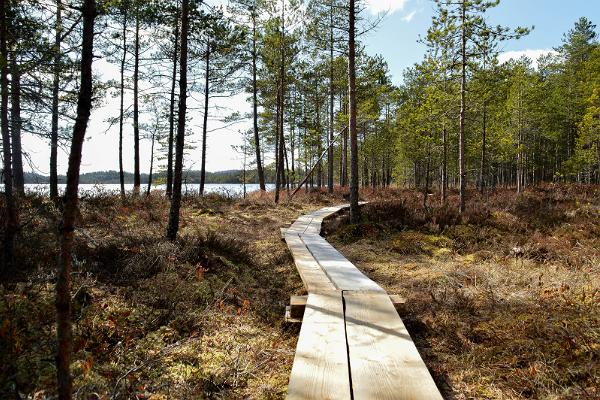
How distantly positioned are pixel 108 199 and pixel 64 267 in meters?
13.7

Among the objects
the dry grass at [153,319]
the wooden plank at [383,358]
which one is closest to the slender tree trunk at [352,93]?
the dry grass at [153,319]

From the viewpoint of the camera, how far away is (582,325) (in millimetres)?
3793

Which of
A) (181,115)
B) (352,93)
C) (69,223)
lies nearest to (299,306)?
(69,223)

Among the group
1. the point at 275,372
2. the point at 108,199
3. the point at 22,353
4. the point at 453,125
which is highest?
the point at 453,125

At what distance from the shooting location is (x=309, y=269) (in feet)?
21.3

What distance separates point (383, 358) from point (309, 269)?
3.39 meters

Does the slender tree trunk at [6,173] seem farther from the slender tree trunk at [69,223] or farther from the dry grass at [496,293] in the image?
the dry grass at [496,293]

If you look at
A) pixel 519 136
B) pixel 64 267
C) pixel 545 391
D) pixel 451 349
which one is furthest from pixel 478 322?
pixel 519 136

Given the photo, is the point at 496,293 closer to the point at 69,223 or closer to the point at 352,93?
the point at 69,223

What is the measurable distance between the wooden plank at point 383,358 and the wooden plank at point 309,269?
2.95ft

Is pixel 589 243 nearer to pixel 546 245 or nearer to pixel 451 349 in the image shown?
pixel 546 245

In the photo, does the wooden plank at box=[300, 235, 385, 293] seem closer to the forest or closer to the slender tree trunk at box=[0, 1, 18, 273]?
the forest

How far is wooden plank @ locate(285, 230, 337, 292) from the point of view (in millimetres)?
5444

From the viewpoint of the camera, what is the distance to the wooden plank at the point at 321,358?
2657mm
